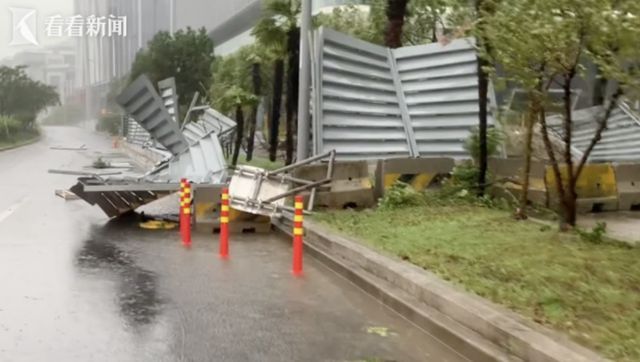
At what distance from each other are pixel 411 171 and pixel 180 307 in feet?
29.9

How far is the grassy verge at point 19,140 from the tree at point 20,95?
1.46 metres

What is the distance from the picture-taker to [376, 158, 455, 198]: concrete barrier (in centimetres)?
1571

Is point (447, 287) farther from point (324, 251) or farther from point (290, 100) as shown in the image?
point (290, 100)

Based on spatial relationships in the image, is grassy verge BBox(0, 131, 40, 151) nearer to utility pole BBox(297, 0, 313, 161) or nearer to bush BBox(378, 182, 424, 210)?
utility pole BBox(297, 0, 313, 161)

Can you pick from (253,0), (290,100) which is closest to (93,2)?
(253,0)

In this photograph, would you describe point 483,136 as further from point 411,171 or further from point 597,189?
point 597,189

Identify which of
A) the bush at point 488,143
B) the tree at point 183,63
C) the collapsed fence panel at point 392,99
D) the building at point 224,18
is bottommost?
the bush at point 488,143

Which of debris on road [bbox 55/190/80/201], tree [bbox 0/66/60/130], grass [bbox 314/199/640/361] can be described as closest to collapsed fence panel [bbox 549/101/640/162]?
grass [bbox 314/199/640/361]

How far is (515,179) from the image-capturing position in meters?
15.1

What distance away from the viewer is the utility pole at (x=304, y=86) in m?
16.2

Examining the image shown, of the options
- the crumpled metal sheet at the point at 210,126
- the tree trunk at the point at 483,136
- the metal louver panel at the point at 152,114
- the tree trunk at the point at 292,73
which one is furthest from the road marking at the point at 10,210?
the tree trunk at the point at 483,136

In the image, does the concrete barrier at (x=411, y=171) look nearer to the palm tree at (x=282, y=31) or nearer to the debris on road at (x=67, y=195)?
the palm tree at (x=282, y=31)

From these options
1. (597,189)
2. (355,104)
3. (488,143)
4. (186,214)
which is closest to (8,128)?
(355,104)

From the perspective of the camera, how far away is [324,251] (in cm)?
1112
